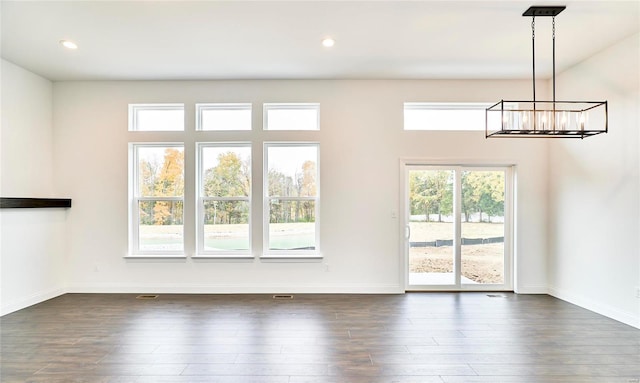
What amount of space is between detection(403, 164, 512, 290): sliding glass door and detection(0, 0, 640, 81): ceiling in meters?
1.45

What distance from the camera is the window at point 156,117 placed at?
5.23 m

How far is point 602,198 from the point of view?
414 centimetres

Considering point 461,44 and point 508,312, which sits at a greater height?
point 461,44

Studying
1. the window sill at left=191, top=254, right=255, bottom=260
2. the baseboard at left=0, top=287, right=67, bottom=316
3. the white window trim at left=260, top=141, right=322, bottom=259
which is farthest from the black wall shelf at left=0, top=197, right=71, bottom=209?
the white window trim at left=260, top=141, right=322, bottom=259

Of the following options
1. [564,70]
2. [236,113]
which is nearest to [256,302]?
[236,113]

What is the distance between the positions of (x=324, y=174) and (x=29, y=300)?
4157 millimetres

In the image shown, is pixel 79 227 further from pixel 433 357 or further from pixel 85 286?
pixel 433 357

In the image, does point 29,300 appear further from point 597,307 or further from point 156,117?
point 597,307

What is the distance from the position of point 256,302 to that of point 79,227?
287cm

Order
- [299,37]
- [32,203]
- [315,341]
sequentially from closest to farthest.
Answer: [315,341] < [299,37] < [32,203]

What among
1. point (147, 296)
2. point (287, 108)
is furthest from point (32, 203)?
point (287, 108)

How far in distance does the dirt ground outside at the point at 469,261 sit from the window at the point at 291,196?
1.58 meters

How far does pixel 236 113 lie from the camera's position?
5.25 m

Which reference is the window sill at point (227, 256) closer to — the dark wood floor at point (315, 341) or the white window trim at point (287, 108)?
the dark wood floor at point (315, 341)
